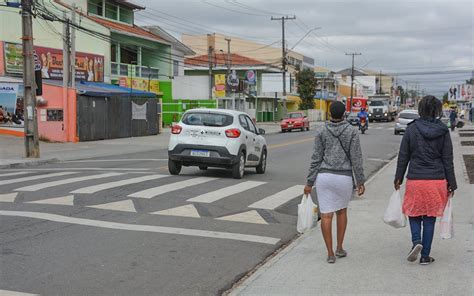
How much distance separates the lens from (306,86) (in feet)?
251

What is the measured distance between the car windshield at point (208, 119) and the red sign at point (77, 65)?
20.8 metres

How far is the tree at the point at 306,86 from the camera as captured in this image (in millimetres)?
75250

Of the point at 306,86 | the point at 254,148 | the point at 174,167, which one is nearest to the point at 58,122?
the point at 174,167

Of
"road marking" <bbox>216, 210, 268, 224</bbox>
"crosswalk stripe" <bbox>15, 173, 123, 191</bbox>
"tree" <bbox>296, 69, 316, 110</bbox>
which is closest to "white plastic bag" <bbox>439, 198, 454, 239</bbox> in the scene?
"road marking" <bbox>216, 210, 268, 224</bbox>

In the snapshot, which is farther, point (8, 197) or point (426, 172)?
point (8, 197)

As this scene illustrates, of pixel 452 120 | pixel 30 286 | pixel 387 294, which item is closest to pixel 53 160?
pixel 30 286

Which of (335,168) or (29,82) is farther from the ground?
(29,82)

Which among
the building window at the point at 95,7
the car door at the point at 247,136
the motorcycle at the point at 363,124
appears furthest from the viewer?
the building window at the point at 95,7

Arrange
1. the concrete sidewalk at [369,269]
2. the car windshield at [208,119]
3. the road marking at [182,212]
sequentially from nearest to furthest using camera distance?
1. the concrete sidewalk at [369,269]
2. the road marking at [182,212]
3. the car windshield at [208,119]

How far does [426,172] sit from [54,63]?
30817 millimetres

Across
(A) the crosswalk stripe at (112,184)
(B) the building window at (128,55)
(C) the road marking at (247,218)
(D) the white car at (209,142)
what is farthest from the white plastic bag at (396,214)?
(B) the building window at (128,55)

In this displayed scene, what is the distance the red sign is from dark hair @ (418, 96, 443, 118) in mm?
28833

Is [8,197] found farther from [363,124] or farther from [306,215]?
[363,124]

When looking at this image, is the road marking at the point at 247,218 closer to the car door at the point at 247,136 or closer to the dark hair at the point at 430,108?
the dark hair at the point at 430,108
